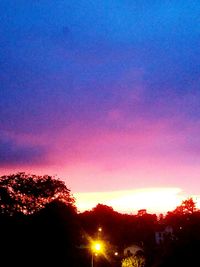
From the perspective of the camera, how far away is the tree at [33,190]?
82.6 meters

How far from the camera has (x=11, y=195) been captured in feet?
271

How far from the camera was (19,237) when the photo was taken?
3675 centimetres

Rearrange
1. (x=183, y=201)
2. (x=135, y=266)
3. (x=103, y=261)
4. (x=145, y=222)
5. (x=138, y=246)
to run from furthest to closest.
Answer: (x=145, y=222) < (x=183, y=201) < (x=138, y=246) < (x=135, y=266) < (x=103, y=261)

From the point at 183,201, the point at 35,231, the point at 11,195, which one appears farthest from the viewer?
the point at 183,201

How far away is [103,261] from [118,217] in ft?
345

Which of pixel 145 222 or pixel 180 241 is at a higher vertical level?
pixel 145 222

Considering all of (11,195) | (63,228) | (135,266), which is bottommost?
(135,266)

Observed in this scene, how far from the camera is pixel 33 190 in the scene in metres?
85.0

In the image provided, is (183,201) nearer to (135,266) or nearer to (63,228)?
(135,266)

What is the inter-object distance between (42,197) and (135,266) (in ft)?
98.9

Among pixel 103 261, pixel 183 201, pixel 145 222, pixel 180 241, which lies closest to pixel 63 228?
pixel 180 241

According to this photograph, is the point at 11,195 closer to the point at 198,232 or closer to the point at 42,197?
the point at 42,197

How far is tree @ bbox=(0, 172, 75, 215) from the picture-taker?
82562 mm

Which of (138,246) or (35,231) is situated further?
(138,246)
